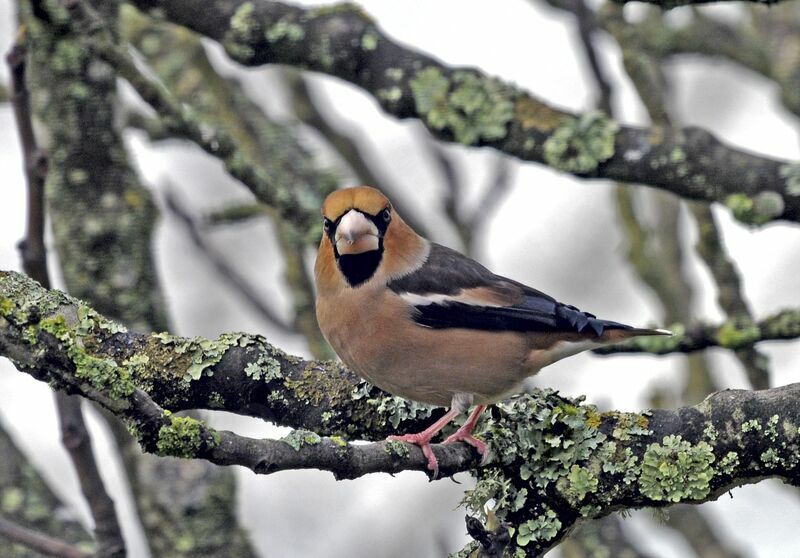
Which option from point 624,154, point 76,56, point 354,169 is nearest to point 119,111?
point 76,56

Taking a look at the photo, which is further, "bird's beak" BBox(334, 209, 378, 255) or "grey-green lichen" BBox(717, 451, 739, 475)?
"bird's beak" BBox(334, 209, 378, 255)

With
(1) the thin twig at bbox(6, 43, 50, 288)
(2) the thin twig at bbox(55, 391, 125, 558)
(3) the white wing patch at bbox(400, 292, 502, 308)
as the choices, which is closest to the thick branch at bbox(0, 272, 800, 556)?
(1) the thin twig at bbox(6, 43, 50, 288)

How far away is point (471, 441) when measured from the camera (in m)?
3.67

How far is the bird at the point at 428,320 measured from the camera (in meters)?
4.16

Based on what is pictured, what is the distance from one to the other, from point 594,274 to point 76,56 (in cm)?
681

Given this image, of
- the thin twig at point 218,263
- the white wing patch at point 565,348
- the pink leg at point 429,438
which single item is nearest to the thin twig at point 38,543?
the pink leg at point 429,438

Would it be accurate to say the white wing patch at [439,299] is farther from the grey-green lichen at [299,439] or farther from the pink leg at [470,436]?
the grey-green lichen at [299,439]

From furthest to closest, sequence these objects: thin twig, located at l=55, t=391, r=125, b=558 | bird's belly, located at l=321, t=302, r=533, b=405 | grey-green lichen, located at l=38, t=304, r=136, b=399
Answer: bird's belly, located at l=321, t=302, r=533, b=405
thin twig, located at l=55, t=391, r=125, b=558
grey-green lichen, located at l=38, t=304, r=136, b=399

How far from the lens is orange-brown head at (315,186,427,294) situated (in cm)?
448

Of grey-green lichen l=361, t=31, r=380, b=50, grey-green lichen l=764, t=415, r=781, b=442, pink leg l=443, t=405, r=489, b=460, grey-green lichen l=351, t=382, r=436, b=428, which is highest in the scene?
grey-green lichen l=361, t=31, r=380, b=50

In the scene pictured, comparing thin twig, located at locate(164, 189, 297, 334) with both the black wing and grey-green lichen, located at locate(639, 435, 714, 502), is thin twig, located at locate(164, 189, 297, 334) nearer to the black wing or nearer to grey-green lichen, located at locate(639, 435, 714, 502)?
the black wing

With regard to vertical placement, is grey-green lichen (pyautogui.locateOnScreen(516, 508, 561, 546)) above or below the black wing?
below

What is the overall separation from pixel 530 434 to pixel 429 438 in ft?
1.43

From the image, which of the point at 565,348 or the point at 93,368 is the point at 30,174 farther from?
the point at 565,348
